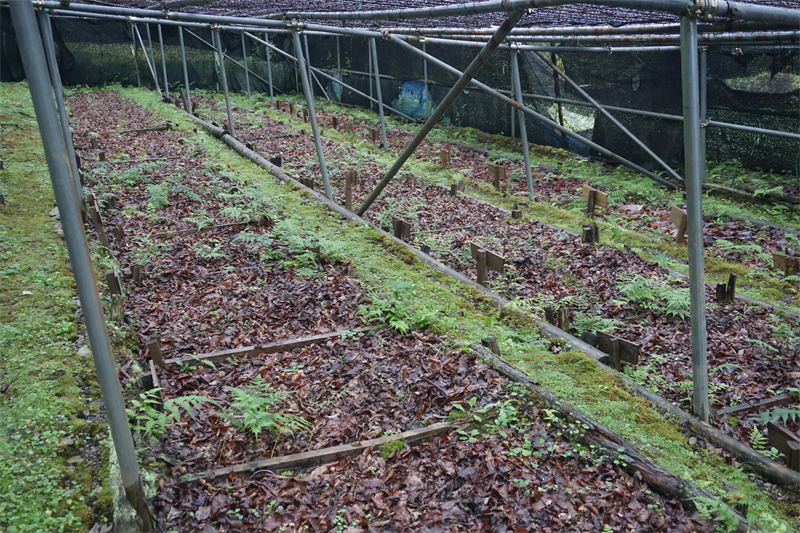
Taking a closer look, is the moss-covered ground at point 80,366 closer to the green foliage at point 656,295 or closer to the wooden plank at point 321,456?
the wooden plank at point 321,456

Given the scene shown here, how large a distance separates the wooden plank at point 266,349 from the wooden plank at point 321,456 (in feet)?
4.60

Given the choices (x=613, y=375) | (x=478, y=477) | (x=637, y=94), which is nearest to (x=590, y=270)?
(x=613, y=375)

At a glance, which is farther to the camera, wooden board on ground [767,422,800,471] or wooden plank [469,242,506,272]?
wooden plank [469,242,506,272]

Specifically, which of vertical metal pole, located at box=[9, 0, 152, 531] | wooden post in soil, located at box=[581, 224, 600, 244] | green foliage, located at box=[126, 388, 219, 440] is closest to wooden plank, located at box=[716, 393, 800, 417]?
wooden post in soil, located at box=[581, 224, 600, 244]

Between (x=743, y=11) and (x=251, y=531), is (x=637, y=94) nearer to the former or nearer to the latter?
(x=743, y=11)

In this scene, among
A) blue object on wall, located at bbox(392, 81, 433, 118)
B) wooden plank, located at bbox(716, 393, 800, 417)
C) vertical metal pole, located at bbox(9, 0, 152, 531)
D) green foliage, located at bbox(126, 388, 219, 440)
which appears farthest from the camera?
blue object on wall, located at bbox(392, 81, 433, 118)

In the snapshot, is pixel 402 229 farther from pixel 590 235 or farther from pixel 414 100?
pixel 414 100

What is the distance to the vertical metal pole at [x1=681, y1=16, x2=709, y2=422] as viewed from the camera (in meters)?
3.71

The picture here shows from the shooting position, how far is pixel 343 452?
3641mm

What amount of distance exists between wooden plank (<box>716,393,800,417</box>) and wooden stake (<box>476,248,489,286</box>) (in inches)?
104

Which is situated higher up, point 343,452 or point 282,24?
point 282,24

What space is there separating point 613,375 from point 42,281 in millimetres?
5424

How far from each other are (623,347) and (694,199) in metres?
1.34

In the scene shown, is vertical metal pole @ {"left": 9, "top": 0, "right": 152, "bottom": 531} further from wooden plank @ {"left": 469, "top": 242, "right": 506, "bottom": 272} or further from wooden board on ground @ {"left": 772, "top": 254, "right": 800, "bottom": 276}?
wooden board on ground @ {"left": 772, "top": 254, "right": 800, "bottom": 276}
